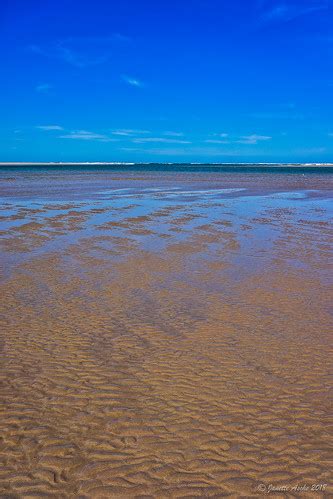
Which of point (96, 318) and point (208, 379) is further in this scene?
point (96, 318)

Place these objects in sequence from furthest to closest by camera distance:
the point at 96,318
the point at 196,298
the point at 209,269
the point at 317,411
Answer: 1. the point at 209,269
2. the point at 196,298
3. the point at 96,318
4. the point at 317,411

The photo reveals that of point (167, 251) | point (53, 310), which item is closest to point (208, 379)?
point (53, 310)

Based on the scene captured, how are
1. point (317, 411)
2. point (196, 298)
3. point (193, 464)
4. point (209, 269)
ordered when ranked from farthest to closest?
point (209, 269), point (196, 298), point (317, 411), point (193, 464)

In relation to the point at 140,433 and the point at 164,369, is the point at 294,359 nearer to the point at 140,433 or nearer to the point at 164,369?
the point at 164,369

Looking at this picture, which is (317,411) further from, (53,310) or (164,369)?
(53,310)

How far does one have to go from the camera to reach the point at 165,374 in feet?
15.8

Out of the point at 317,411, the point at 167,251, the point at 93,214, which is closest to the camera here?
the point at 317,411

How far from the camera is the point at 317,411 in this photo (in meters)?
4.15

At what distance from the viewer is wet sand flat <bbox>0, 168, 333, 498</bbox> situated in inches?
133

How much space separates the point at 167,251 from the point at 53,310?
15.8 ft

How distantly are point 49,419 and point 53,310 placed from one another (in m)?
2.88

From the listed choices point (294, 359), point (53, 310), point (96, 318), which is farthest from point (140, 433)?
point (53, 310)

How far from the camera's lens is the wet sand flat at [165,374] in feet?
11.1

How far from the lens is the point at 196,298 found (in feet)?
24.2
